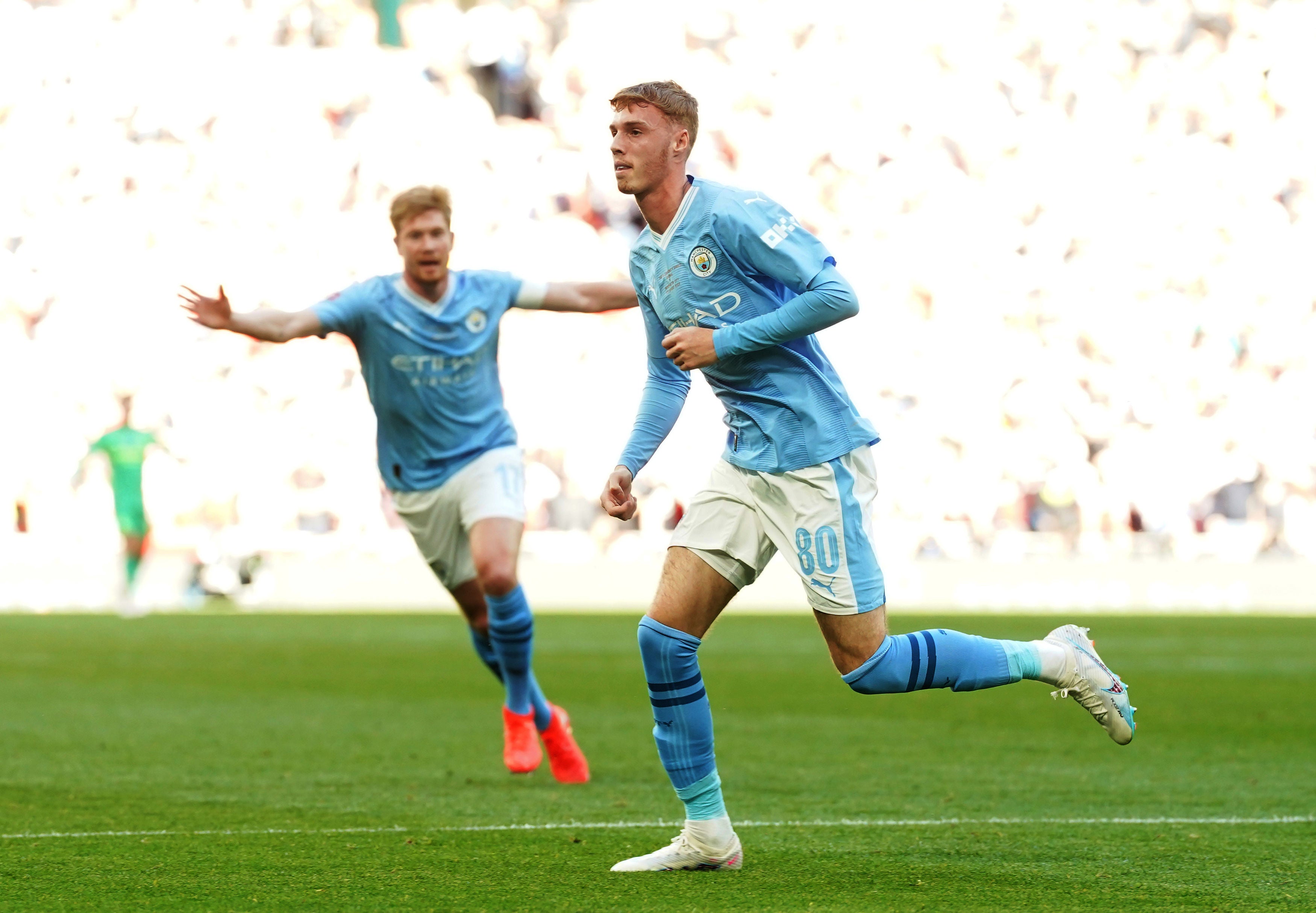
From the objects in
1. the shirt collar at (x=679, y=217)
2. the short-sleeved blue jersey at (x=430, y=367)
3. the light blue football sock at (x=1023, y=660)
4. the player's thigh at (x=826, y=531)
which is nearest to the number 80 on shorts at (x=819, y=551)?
the player's thigh at (x=826, y=531)

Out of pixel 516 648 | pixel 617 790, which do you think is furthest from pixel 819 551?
→ pixel 516 648

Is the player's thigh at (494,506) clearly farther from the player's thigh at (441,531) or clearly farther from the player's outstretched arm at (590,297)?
the player's outstretched arm at (590,297)

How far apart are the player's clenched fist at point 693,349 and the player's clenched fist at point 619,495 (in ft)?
1.23

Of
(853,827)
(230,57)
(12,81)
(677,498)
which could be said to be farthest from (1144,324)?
(853,827)

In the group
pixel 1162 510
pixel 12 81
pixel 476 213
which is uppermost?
pixel 12 81

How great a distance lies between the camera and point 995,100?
2944 centimetres

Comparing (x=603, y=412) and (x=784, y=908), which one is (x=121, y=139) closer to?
(x=603, y=412)

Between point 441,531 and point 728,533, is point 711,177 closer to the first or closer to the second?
point 441,531

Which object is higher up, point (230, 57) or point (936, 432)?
point (230, 57)

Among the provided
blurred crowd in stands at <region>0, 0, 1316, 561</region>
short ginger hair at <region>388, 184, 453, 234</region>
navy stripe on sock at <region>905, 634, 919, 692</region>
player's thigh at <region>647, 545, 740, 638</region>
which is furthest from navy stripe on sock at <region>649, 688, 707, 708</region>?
blurred crowd in stands at <region>0, 0, 1316, 561</region>

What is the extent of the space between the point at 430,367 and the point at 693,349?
3.17 metres

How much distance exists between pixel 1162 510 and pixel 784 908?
2389cm

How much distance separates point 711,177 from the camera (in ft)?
89.9

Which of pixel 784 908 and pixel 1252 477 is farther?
pixel 1252 477
